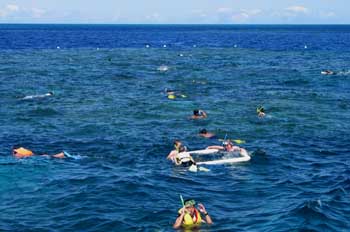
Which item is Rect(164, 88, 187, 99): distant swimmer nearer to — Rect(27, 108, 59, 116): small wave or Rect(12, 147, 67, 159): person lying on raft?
Rect(27, 108, 59, 116): small wave

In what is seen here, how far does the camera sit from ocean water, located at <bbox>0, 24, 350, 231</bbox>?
60.8 feet

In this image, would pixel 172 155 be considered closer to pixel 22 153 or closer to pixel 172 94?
pixel 22 153

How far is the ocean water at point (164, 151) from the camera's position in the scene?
18.5 metres

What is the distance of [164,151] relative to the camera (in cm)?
2702

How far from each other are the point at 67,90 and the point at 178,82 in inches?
433

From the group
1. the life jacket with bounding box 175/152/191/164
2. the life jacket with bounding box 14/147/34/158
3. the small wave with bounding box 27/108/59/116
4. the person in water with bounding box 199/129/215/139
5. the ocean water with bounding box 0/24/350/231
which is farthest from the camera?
the small wave with bounding box 27/108/59/116

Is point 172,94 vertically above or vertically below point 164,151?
above

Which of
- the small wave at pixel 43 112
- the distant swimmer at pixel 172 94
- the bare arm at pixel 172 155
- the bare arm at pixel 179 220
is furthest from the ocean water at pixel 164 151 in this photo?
the distant swimmer at pixel 172 94

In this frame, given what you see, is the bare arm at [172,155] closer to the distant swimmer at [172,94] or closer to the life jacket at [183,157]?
the life jacket at [183,157]

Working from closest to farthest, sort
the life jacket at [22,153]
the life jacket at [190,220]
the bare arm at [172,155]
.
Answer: the life jacket at [190,220], the bare arm at [172,155], the life jacket at [22,153]

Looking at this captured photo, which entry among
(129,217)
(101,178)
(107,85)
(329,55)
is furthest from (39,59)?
(129,217)

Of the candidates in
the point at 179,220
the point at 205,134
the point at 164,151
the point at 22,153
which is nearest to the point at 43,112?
the point at 22,153

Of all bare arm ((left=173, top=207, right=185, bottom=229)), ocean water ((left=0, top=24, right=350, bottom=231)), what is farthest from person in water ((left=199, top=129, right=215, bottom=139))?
bare arm ((left=173, top=207, right=185, bottom=229))

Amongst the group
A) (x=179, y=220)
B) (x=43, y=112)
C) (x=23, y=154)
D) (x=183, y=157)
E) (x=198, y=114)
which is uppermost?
(x=183, y=157)
